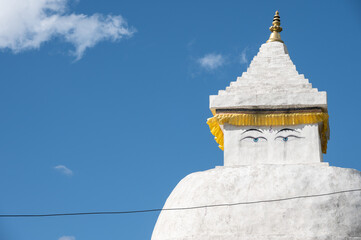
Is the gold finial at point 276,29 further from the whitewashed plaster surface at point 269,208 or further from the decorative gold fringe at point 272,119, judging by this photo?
the whitewashed plaster surface at point 269,208

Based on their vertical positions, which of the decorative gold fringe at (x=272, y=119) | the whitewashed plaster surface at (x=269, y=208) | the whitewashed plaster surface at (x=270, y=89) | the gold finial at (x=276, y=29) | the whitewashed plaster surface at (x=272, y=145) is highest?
the gold finial at (x=276, y=29)

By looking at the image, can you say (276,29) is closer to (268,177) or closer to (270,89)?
(270,89)

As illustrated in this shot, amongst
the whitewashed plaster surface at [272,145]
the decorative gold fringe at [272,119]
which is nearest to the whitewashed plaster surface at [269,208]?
the whitewashed plaster surface at [272,145]

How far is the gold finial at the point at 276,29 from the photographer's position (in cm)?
1831

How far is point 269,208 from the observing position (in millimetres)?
14078

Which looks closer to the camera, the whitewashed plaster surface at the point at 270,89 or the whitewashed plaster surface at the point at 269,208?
the whitewashed plaster surface at the point at 269,208

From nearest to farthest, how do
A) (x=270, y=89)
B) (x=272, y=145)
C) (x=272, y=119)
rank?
(x=272, y=145)
(x=272, y=119)
(x=270, y=89)

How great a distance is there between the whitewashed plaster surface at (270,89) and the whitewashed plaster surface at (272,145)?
563mm

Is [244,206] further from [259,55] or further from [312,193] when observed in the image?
[259,55]

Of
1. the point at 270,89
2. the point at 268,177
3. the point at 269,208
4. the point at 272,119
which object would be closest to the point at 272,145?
the point at 272,119

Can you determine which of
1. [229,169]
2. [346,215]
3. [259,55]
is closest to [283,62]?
[259,55]

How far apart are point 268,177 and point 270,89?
2.79 m

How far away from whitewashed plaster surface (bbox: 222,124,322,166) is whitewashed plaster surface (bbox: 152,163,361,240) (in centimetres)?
102

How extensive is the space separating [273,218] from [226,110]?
338cm
